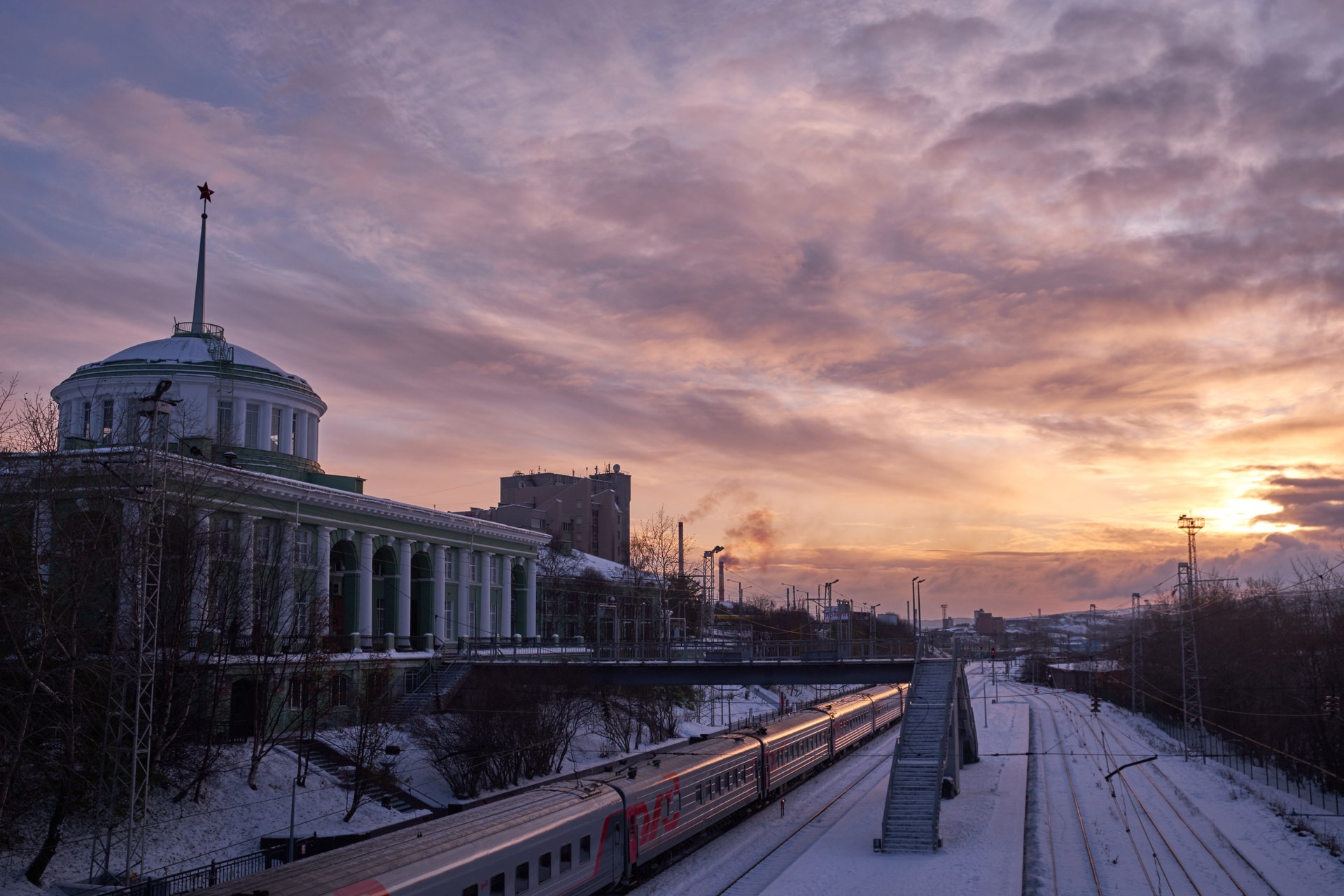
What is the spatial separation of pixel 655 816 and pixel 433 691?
2524 centimetres

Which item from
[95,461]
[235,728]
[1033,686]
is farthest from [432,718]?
[1033,686]

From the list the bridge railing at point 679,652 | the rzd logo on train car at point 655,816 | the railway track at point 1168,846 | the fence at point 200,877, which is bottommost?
the railway track at point 1168,846

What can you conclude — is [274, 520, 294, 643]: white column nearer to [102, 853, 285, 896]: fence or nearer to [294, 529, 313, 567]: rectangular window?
[294, 529, 313, 567]: rectangular window

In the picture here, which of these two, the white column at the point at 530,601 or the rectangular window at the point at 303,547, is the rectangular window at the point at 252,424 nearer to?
the rectangular window at the point at 303,547

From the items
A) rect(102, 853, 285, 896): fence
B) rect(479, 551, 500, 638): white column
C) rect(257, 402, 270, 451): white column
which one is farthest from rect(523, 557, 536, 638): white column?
rect(102, 853, 285, 896): fence

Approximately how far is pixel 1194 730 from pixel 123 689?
61.5m

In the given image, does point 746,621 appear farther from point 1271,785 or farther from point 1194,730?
point 1271,785

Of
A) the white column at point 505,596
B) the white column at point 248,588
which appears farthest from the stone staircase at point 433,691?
the white column at point 505,596

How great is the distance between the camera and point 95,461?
94.2 ft

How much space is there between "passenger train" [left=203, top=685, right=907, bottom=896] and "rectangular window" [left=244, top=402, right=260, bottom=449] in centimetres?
3304

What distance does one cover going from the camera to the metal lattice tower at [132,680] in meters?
26.0

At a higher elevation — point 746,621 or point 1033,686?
point 746,621

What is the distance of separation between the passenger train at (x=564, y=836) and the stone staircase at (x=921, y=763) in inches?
212

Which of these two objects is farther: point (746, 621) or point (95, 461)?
point (746, 621)
